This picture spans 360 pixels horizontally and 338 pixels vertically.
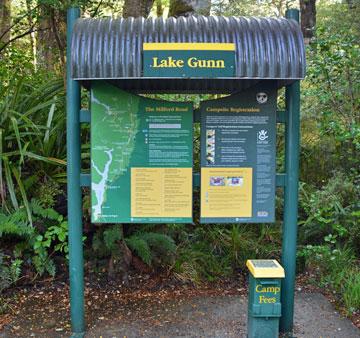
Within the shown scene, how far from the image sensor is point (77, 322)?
3.90 m

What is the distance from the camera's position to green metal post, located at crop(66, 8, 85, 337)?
3.71 metres

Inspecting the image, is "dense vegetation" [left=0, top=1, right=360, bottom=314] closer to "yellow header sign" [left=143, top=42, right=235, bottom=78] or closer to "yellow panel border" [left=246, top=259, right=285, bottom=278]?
"yellow panel border" [left=246, top=259, right=285, bottom=278]

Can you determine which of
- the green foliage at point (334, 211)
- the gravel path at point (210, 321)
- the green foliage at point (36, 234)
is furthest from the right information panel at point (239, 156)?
the green foliage at point (36, 234)

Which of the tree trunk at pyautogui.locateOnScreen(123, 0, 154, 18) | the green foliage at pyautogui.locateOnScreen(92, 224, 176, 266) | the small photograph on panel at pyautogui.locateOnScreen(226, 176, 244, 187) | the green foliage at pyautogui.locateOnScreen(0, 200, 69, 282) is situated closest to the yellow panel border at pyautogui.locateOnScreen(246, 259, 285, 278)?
the small photograph on panel at pyautogui.locateOnScreen(226, 176, 244, 187)

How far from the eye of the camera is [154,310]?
4355mm

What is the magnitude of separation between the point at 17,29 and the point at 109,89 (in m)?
3.86

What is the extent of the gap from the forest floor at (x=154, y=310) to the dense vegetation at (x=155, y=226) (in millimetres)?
163

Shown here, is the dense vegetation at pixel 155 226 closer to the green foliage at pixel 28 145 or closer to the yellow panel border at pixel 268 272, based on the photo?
the green foliage at pixel 28 145

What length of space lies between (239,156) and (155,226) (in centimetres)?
171

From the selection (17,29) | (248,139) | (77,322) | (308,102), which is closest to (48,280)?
(77,322)

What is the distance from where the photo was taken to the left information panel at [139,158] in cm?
375

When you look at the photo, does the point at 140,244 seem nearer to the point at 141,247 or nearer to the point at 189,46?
the point at 141,247

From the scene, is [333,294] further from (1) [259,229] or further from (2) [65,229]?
(2) [65,229]

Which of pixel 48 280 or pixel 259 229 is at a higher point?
pixel 259 229
